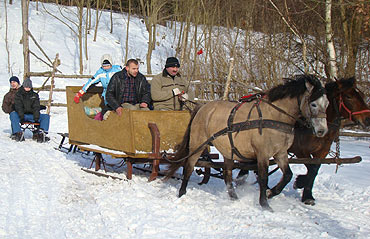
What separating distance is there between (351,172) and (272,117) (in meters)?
2.90

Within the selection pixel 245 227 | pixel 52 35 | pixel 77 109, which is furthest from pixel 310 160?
pixel 52 35

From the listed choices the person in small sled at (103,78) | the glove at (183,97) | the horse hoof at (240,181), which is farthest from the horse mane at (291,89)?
the person in small sled at (103,78)

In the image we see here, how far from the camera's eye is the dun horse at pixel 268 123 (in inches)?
177

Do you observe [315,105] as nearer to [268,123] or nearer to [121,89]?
[268,123]

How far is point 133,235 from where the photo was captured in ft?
12.5

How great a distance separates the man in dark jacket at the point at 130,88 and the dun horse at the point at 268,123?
1.60m

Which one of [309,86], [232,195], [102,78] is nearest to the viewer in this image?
[309,86]

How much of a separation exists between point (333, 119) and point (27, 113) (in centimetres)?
711

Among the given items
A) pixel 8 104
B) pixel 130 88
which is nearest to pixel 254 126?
pixel 130 88

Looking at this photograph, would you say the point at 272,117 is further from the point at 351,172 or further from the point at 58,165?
the point at 58,165

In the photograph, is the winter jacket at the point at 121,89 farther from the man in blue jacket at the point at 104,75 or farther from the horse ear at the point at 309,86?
the horse ear at the point at 309,86

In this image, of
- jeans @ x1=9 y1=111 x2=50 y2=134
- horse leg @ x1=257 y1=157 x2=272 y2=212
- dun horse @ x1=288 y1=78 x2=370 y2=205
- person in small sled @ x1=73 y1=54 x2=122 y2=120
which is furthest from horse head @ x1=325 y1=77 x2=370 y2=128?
jeans @ x1=9 y1=111 x2=50 y2=134

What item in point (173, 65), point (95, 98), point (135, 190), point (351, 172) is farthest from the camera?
point (95, 98)

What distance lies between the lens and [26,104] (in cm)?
952
